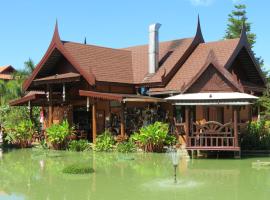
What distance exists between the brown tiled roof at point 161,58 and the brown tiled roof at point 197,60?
542 millimetres

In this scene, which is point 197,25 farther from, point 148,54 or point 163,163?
point 163,163

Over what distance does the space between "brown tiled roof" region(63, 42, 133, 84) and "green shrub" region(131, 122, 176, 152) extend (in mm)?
4589

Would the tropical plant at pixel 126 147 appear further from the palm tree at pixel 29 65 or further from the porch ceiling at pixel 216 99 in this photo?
the palm tree at pixel 29 65

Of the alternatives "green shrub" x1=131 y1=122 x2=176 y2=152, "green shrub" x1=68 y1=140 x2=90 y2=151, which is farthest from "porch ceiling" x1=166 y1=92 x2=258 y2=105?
"green shrub" x1=68 y1=140 x2=90 y2=151

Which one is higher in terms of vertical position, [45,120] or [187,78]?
[187,78]

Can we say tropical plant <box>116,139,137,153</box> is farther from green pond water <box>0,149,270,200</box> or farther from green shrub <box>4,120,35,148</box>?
green shrub <box>4,120,35,148</box>

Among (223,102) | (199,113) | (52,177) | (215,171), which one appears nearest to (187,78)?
(199,113)

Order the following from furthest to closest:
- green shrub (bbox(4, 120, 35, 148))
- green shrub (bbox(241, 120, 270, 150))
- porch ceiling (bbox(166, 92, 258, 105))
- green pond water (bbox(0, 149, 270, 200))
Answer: green shrub (bbox(4, 120, 35, 148))
green shrub (bbox(241, 120, 270, 150))
porch ceiling (bbox(166, 92, 258, 105))
green pond water (bbox(0, 149, 270, 200))

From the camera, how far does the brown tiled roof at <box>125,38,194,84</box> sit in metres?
24.4

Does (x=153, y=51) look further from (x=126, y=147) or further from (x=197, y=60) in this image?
(x=126, y=147)

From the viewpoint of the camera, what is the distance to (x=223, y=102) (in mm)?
18078

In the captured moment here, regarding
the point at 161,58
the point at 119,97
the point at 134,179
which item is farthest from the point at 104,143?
the point at 134,179

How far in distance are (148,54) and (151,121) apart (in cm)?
433

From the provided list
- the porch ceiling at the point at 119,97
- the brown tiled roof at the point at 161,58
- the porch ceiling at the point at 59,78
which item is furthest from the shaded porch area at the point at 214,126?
the porch ceiling at the point at 59,78
